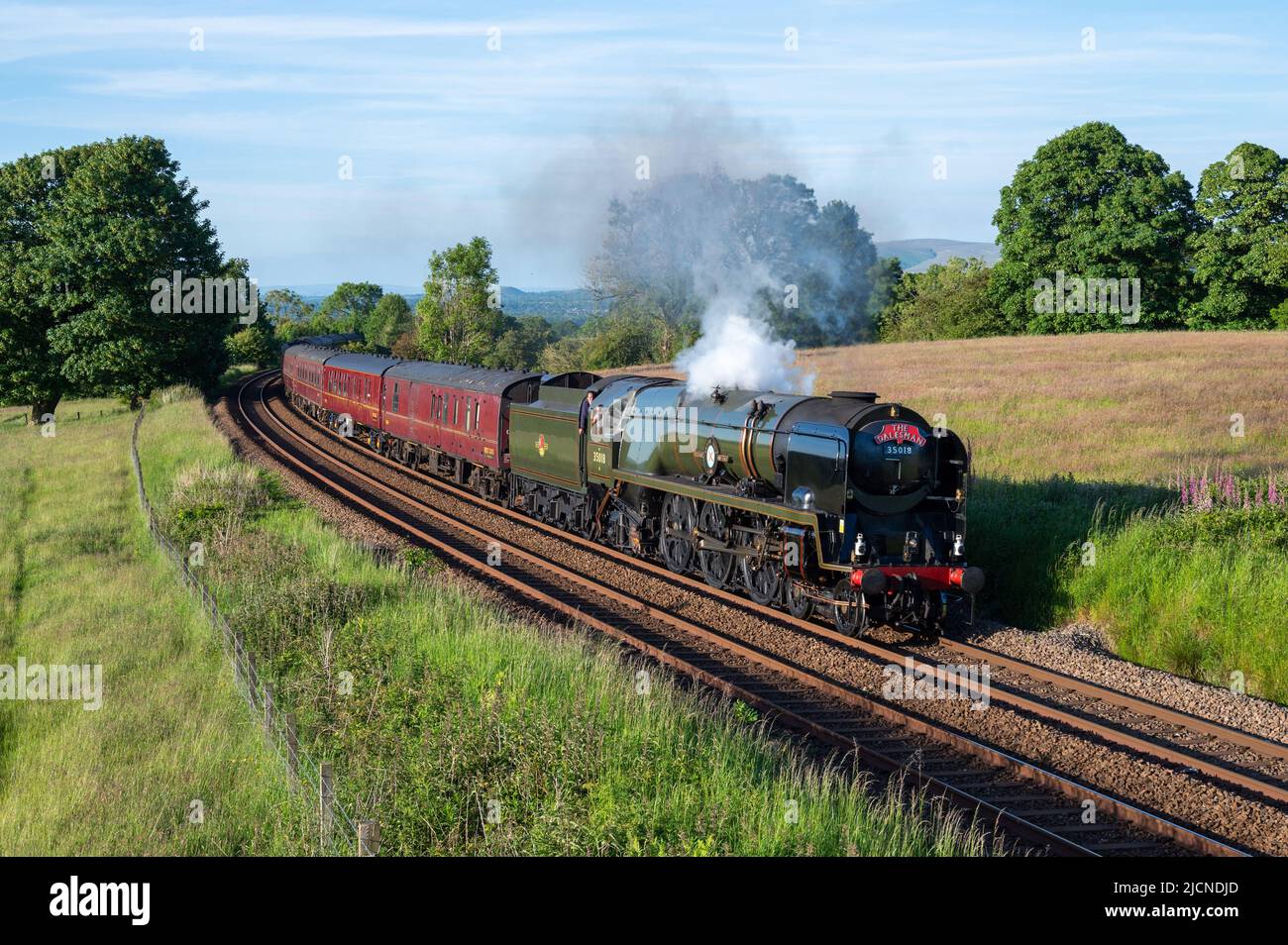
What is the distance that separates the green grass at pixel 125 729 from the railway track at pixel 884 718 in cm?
521

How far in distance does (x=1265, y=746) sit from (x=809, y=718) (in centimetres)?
463

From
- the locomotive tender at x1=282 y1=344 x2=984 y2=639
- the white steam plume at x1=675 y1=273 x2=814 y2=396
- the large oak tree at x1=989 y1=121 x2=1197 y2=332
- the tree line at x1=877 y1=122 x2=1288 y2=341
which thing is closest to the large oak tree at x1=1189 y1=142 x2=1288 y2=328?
the tree line at x1=877 y1=122 x2=1288 y2=341

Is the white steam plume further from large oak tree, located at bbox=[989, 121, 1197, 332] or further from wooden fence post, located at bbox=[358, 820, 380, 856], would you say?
large oak tree, located at bbox=[989, 121, 1197, 332]

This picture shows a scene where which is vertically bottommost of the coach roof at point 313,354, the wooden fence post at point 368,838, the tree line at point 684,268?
the wooden fence post at point 368,838

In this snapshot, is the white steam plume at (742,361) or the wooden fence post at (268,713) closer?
the wooden fence post at (268,713)

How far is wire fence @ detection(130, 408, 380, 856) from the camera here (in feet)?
25.5

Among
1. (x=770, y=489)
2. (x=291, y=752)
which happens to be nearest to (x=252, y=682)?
(x=291, y=752)

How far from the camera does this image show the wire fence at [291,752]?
25.5 feet

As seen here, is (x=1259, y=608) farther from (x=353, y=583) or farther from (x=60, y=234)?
(x=60, y=234)

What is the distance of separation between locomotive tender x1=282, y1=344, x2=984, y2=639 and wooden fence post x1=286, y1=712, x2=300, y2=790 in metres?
7.90

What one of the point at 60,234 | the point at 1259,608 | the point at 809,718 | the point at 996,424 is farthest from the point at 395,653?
the point at 60,234

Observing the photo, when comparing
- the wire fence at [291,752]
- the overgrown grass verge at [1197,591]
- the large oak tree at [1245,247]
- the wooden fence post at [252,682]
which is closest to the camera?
the wire fence at [291,752]

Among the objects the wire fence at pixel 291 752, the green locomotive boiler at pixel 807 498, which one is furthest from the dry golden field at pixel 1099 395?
the wire fence at pixel 291 752

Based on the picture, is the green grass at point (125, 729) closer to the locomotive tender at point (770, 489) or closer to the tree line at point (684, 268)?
the locomotive tender at point (770, 489)
